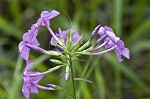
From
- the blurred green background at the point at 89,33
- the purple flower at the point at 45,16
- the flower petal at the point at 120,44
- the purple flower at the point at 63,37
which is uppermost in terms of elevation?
the blurred green background at the point at 89,33

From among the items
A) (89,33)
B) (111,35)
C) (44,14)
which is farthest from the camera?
(89,33)

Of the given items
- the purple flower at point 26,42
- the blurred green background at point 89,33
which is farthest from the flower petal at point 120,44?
the blurred green background at point 89,33

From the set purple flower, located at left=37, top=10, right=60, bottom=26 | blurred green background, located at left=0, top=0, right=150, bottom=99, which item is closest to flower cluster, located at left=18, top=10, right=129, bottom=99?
purple flower, located at left=37, top=10, right=60, bottom=26

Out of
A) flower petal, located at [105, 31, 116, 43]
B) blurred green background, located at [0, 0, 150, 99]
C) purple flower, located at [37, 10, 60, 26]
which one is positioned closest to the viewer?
flower petal, located at [105, 31, 116, 43]

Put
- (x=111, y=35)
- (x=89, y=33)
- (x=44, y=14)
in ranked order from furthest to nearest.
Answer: (x=89, y=33) → (x=44, y=14) → (x=111, y=35)

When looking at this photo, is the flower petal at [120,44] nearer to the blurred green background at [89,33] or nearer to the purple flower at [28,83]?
the purple flower at [28,83]

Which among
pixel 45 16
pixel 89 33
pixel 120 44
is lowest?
pixel 120 44

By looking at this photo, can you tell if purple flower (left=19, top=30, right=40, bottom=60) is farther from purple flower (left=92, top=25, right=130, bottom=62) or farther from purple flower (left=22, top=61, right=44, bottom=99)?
purple flower (left=92, top=25, right=130, bottom=62)

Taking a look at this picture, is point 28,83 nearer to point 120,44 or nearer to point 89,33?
point 120,44

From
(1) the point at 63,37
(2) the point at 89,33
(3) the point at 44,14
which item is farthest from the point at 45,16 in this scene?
(2) the point at 89,33

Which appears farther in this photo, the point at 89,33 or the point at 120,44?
the point at 89,33

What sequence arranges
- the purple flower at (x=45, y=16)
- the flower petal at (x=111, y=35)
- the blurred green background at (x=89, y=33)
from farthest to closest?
the blurred green background at (x=89, y=33) < the purple flower at (x=45, y=16) < the flower petal at (x=111, y=35)

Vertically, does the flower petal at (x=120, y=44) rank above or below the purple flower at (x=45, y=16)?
below
